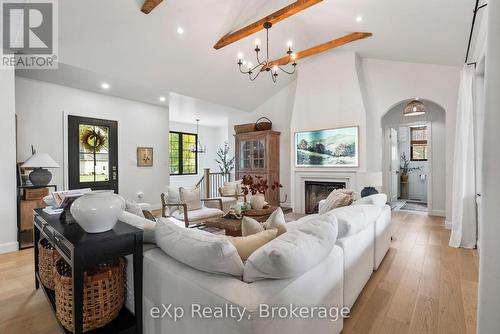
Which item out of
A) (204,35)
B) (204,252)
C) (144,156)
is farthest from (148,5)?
(204,252)

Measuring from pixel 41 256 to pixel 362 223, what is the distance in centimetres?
287

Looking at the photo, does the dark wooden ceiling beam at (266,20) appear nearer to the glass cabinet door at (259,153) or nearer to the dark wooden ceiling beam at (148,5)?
the dark wooden ceiling beam at (148,5)

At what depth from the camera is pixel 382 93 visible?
5.22 m

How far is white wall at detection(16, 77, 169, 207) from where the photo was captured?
420 centimetres

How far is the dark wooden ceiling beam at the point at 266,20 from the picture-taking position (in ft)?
11.0

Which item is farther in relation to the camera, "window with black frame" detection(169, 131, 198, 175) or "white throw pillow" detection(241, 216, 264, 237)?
"window with black frame" detection(169, 131, 198, 175)

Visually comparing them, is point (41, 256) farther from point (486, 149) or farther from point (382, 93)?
point (382, 93)

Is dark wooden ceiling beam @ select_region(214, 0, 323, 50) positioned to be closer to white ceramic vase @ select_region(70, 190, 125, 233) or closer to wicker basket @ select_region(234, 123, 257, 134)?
wicker basket @ select_region(234, 123, 257, 134)

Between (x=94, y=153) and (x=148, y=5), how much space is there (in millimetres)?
3159

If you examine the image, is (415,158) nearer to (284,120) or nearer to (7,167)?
(284,120)

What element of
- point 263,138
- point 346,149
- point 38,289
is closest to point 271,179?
point 263,138

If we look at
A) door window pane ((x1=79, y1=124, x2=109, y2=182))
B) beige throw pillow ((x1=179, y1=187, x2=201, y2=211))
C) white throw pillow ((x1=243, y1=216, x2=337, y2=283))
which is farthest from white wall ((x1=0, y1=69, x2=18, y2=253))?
white throw pillow ((x1=243, y1=216, x2=337, y2=283))

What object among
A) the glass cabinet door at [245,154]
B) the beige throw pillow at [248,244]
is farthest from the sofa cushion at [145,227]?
Answer: the glass cabinet door at [245,154]

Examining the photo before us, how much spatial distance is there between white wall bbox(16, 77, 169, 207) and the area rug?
246 inches
